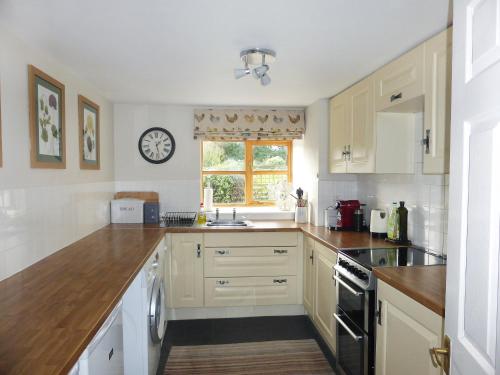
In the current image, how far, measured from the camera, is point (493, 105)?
78 cm

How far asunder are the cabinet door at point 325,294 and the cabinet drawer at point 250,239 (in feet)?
1.37

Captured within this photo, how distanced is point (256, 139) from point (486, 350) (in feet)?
10.7

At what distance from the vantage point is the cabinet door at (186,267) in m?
3.30

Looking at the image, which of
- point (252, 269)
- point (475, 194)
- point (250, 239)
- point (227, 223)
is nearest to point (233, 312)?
point (252, 269)

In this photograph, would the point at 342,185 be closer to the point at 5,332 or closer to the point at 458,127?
the point at 458,127

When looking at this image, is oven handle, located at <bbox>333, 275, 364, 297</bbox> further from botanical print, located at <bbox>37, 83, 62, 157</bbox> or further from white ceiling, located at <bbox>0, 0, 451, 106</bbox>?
botanical print, located at <bbox>37, 83, 62, 157</bbox>

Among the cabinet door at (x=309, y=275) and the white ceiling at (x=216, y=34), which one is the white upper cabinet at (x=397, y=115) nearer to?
the white ceiling at (x=216, y=34)

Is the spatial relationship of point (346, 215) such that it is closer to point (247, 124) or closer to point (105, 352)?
point (247, 124)

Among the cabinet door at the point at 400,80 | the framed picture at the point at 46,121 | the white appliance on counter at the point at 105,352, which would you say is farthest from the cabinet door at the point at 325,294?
the framed picture at the point at 46,121

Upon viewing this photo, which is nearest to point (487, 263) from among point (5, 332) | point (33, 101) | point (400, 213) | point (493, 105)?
point (493, 105)

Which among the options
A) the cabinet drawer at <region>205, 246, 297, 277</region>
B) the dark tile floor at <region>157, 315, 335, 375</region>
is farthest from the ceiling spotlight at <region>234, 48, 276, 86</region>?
the dark tile floor at <region>157, 315, 335, 375</region>

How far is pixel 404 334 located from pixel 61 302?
1487mm

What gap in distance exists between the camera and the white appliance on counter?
45.7 inches

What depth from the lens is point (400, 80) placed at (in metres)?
2.15
